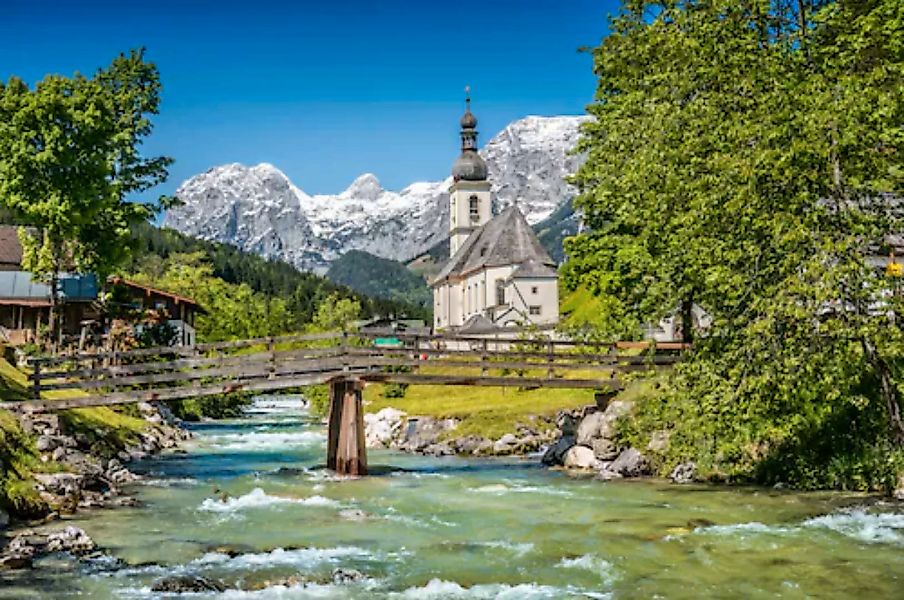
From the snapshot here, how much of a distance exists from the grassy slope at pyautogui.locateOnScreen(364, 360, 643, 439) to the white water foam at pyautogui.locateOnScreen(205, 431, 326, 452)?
5438 millimetres

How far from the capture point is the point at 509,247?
10762 centimetres

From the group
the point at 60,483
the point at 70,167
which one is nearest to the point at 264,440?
the point at 70,167

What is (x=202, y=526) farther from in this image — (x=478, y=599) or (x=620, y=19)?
(x=620, y=19)

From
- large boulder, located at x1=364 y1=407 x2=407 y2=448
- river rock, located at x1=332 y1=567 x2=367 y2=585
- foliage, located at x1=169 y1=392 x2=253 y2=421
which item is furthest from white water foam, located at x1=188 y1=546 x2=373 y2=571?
foliage, located at x1=169 y1=392 x2=253 y2=421

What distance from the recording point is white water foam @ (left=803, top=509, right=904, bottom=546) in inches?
722

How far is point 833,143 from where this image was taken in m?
20.0

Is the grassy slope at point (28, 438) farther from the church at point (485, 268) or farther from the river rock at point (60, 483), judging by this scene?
the church at point (485, 268)

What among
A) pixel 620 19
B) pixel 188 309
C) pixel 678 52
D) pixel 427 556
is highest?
pixel 620 19

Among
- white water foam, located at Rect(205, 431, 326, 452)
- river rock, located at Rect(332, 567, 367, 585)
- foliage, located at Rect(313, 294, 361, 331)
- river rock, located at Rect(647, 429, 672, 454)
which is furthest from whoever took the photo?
foliage, located at Rect(313, 294, 361, 331)

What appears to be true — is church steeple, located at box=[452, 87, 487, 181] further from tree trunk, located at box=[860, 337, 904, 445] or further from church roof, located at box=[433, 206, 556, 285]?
tree trunk, located at box=[860, 337, 904, 445]

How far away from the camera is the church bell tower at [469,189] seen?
13712 cm

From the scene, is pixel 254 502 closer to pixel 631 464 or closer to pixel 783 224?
pixel 631 464

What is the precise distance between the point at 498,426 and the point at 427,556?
83.8 ft

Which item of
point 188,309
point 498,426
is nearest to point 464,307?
point 188,309
